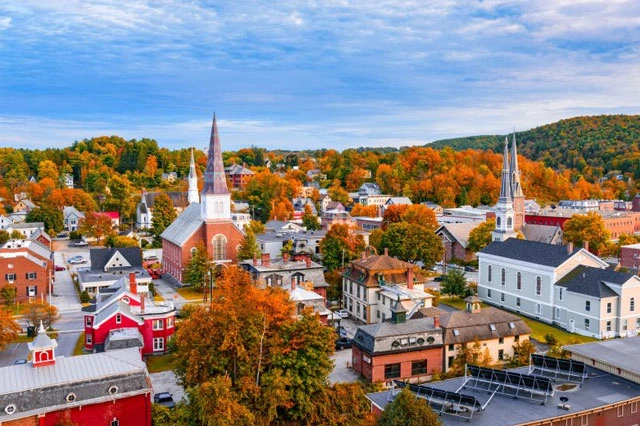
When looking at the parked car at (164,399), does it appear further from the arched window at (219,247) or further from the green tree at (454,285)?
the arched window at (219,247)

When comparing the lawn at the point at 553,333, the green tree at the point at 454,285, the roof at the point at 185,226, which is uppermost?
the roof at the point at 185,226

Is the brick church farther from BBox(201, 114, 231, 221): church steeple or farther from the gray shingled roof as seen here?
the gray shingled roof

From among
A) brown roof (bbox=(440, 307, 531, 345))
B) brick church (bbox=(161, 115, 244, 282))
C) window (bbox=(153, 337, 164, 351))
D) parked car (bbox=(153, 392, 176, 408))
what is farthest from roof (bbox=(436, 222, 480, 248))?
parked car (bbox=(153, 392, 176, 408))

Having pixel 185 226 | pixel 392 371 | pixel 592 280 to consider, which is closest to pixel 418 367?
pixel 392 371

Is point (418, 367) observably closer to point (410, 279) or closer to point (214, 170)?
point (410, 279)

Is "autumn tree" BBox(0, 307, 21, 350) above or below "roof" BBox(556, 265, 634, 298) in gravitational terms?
below

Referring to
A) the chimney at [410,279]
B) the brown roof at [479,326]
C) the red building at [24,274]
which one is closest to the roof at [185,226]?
the red building at [24,274]
